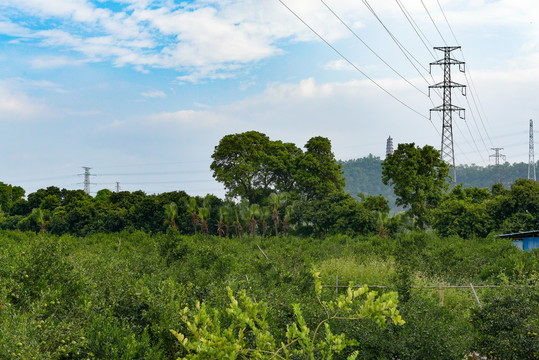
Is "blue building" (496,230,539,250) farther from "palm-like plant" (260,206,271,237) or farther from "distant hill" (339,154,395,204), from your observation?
"distant hill" (339,154,395,204)

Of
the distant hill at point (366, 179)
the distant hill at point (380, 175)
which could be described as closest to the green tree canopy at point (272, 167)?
the distant hill at point (380, 175)

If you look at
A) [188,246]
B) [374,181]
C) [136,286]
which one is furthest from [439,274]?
[374,181]

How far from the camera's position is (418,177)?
132 feet

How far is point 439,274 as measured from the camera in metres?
22.0

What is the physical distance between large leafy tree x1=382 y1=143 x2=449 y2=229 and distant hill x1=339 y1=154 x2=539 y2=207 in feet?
268

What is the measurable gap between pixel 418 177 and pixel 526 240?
1193 cm

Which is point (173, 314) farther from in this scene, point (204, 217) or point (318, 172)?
point (318, 172)

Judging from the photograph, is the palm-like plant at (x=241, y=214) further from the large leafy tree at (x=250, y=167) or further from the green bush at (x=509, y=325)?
the green bush at (x=509, y=325)

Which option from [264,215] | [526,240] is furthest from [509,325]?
[264,215]

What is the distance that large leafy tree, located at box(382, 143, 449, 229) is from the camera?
40312mm

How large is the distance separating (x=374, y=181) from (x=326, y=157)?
294 ft

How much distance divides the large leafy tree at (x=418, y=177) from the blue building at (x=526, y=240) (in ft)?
32.6

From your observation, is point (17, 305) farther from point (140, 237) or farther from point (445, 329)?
point (140, 237)

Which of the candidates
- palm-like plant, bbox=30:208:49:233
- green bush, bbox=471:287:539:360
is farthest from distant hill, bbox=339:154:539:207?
green bush, bbox=471:287:539:360
